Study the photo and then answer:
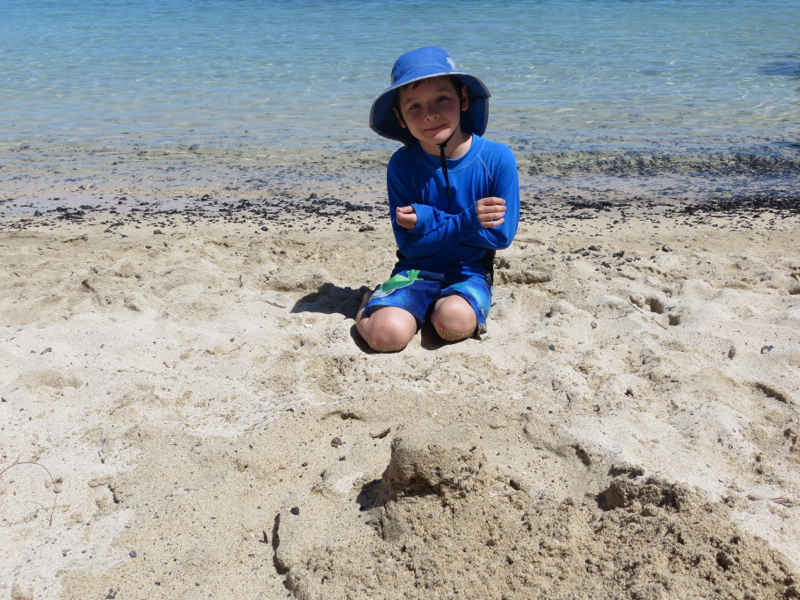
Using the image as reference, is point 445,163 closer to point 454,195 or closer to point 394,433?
point 454,195

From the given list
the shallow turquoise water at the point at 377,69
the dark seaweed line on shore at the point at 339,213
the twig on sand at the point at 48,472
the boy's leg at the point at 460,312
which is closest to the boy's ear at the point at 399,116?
the boy's leg at the point at 460,312

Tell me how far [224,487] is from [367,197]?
165 inches

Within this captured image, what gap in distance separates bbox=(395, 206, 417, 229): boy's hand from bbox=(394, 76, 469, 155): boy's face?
0.35 m

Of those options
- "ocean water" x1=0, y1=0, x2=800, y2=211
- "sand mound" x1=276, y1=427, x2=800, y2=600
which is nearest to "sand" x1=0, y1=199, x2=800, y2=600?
"sand mound" x1=276, y1=427, x2=800, y2=600

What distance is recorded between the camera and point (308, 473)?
233 centimetres

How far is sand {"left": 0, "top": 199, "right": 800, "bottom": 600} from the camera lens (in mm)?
1859

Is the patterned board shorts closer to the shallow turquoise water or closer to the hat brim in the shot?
the hat brim

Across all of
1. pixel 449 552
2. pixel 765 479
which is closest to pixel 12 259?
pixel 449 552

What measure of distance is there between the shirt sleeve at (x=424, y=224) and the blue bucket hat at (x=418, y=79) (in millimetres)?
198

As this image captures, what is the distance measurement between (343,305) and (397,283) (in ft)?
1.34

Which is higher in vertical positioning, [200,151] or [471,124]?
[471,124]

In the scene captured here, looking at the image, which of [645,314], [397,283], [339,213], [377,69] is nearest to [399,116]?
[397,283]

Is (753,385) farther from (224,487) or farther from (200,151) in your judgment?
(200,151)

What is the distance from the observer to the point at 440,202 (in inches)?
137
